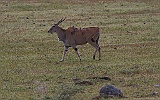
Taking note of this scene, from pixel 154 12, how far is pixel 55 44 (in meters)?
11.3

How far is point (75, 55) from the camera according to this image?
1916 centimetres

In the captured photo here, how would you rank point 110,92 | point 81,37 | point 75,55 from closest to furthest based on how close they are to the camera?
1. point 110,92
2. point 81,37
3. point 75,55

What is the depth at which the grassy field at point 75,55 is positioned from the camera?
13.7 m

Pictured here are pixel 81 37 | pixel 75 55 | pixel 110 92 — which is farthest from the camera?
pixel 75 55

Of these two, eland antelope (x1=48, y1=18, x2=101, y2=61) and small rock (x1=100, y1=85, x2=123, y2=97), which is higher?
eland antelope (x1=48, y1=18, x2=101, y2=61)

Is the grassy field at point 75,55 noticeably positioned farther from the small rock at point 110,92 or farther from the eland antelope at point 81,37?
the eland antelope at point 81,37

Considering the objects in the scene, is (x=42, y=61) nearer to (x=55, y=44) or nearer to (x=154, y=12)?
(x=55, y=44)

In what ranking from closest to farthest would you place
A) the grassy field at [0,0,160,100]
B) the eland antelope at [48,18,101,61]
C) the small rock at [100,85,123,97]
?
the small rock at [100,85,123,97] → the grassy field at [0,0,160,100] → the eland antelope at [48,18,101,61]

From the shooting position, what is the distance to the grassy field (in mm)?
13722

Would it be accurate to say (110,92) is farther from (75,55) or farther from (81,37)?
(75,55)

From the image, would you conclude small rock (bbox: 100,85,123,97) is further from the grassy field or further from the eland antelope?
the eland antelope

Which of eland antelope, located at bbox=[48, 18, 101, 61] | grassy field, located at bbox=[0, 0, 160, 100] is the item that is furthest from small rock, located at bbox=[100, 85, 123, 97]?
eland antelope, located at bbox=[48, 18, 101, 61]

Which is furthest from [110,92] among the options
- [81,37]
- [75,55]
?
[75,55]

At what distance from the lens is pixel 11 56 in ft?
62.0
